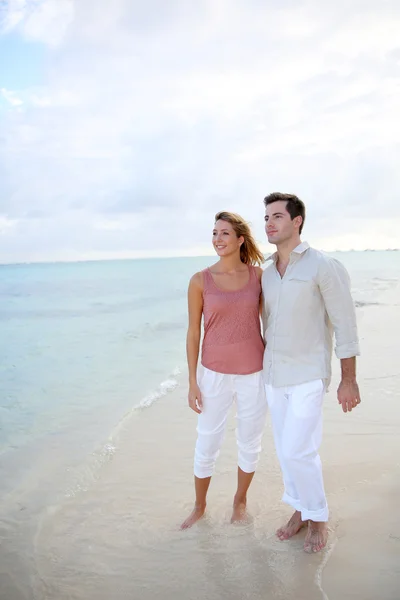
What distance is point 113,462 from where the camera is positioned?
5414 mm

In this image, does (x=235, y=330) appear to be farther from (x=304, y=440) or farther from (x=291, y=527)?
(x=291, y=527)

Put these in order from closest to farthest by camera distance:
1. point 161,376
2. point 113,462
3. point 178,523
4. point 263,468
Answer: point 178,523 → point 263,468 → point 113,462 → point 161,376

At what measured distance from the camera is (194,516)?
404 centimetres

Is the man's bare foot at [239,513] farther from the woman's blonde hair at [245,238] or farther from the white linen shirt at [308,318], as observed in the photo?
the woman's blonde hair at [245,238]

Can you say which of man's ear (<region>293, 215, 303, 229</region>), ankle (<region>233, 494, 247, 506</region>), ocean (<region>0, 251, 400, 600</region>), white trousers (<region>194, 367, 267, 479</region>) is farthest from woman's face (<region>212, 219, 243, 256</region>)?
ocean (<region>0, 251, 400, 600</region>)

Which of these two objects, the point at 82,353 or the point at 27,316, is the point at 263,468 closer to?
the point at 82,353

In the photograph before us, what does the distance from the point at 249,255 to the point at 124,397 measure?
4.92m

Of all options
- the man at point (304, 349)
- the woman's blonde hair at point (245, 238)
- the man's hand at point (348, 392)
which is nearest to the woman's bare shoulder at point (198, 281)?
the woman's blonde hair at point (245, 238)

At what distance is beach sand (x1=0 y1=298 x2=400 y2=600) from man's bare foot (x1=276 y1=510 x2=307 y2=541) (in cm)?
8

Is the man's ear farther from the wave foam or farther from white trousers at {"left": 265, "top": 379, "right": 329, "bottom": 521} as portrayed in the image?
the wave foam

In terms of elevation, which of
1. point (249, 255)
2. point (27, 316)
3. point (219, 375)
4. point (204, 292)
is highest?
point (249, 255)

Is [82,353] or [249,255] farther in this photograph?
[82,353]

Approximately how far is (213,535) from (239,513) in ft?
0.98

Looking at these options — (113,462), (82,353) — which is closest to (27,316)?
(82,353)
